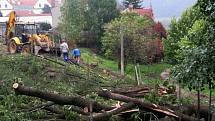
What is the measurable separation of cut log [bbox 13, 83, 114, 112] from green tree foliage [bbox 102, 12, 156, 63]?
1922cm

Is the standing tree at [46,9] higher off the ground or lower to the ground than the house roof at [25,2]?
lower

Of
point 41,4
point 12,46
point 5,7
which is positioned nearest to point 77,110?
point 12,46

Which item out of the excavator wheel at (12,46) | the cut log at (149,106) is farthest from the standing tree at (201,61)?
the excavator wheel at (12,46)

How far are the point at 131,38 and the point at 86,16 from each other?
14.2m

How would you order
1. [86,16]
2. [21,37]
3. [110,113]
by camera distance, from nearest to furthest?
[110,113] → [21,37] → [86,16]

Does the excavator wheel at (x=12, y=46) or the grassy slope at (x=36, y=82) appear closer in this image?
the grassy slope at (x=36, y=82)

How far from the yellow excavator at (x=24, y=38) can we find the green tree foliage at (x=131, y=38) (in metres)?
5.06

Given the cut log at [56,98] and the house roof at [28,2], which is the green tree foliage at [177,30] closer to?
the cut log at [56,98]

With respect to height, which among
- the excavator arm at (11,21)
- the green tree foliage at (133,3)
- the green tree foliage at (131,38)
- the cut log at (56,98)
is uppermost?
the green tree foliage at (133,3)

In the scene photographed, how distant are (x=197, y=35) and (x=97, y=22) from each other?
3505cm

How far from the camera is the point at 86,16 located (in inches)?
1706

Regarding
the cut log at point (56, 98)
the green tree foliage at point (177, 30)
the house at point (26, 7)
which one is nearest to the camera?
the cut log at point (56, 98)

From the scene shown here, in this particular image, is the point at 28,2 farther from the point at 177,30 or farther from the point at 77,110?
the point at 77,110

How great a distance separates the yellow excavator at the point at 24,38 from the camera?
23609 mm
